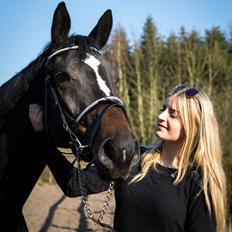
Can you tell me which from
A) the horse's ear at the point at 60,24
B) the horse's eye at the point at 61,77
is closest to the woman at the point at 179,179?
the horse's eye at the point at 61,77

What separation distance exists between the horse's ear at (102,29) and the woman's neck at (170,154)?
1.01 m

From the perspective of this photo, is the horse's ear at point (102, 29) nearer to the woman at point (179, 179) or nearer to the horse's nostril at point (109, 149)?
the woman at point (179, 179)

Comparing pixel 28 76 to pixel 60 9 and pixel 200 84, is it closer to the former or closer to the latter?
pixel 60 9

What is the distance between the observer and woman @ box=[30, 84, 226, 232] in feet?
7.43

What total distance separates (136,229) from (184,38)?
17363 millimetres

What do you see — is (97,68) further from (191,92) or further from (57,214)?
(57,214)

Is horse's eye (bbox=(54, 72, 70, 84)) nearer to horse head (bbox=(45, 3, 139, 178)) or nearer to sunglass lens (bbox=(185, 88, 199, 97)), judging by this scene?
horse head (bbox=(45, 3, 139, 178))

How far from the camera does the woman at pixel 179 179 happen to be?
2264 mm

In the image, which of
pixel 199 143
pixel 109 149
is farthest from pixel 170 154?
pixel 109 149

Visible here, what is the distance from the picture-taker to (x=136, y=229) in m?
2.34

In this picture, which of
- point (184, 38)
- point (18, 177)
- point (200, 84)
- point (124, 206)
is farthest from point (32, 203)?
point (184, 38)

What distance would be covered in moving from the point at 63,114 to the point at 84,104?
22 centimetres

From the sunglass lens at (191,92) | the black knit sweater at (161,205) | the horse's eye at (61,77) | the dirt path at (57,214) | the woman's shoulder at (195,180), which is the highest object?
the horse's eye at (61,77)

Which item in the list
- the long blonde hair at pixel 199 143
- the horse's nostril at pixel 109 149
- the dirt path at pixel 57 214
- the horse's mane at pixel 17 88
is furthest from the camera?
the dirt path at pixel 57 214
